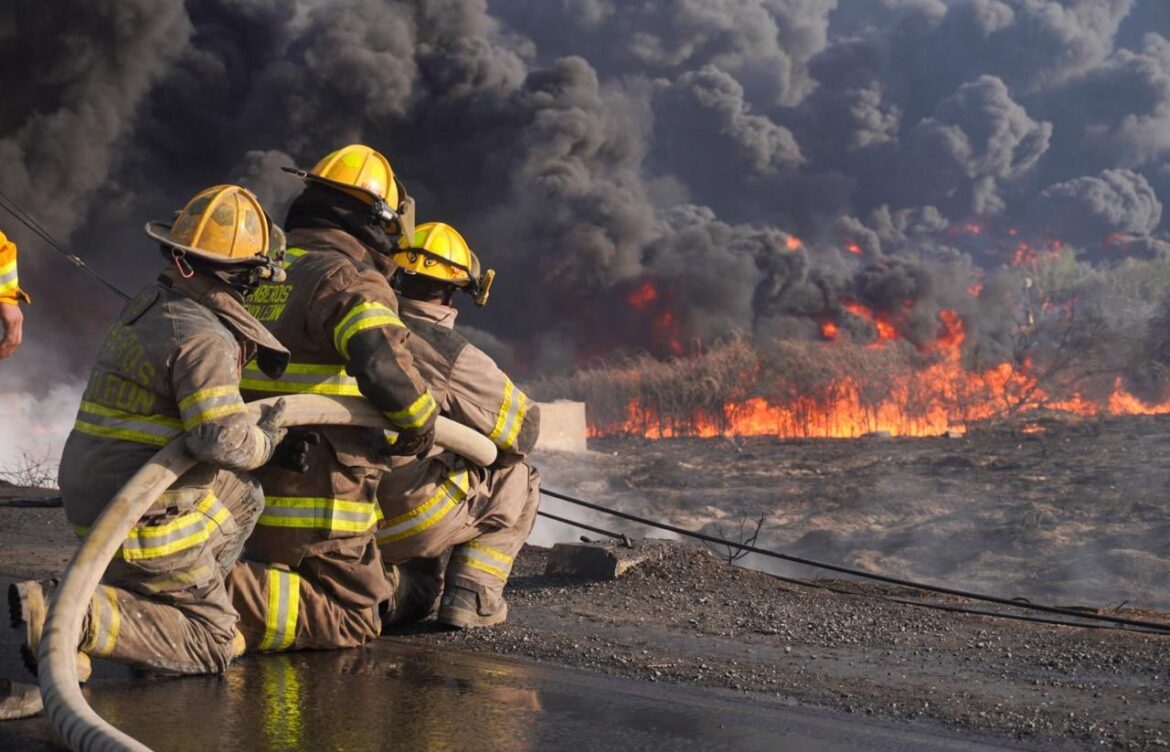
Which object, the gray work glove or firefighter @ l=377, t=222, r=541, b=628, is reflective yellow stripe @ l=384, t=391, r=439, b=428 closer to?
the gray work glove

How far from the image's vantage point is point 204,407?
334 centimetres

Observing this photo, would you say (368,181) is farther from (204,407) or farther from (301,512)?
(204,407)

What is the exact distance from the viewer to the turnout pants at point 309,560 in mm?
3900

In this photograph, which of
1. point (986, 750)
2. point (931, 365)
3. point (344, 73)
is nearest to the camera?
point (986, 750)

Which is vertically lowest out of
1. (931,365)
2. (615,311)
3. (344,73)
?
(931,365)

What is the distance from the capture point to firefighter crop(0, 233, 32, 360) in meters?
6.29

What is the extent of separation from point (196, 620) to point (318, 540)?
0.52 metres

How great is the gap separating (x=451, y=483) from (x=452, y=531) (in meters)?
0.17

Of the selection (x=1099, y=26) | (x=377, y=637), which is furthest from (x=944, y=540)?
(x=1099, y=26)

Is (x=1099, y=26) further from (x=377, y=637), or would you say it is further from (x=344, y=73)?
(x=377, y=637)

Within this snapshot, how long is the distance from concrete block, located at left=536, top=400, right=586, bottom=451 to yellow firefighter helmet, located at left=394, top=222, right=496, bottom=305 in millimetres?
12174

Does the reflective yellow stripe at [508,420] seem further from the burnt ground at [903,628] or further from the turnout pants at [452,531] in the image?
the burnt ground at [903,628]

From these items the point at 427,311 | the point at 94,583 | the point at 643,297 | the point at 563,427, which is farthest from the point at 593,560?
the point at 643,297

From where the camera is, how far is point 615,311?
29.5 metres
